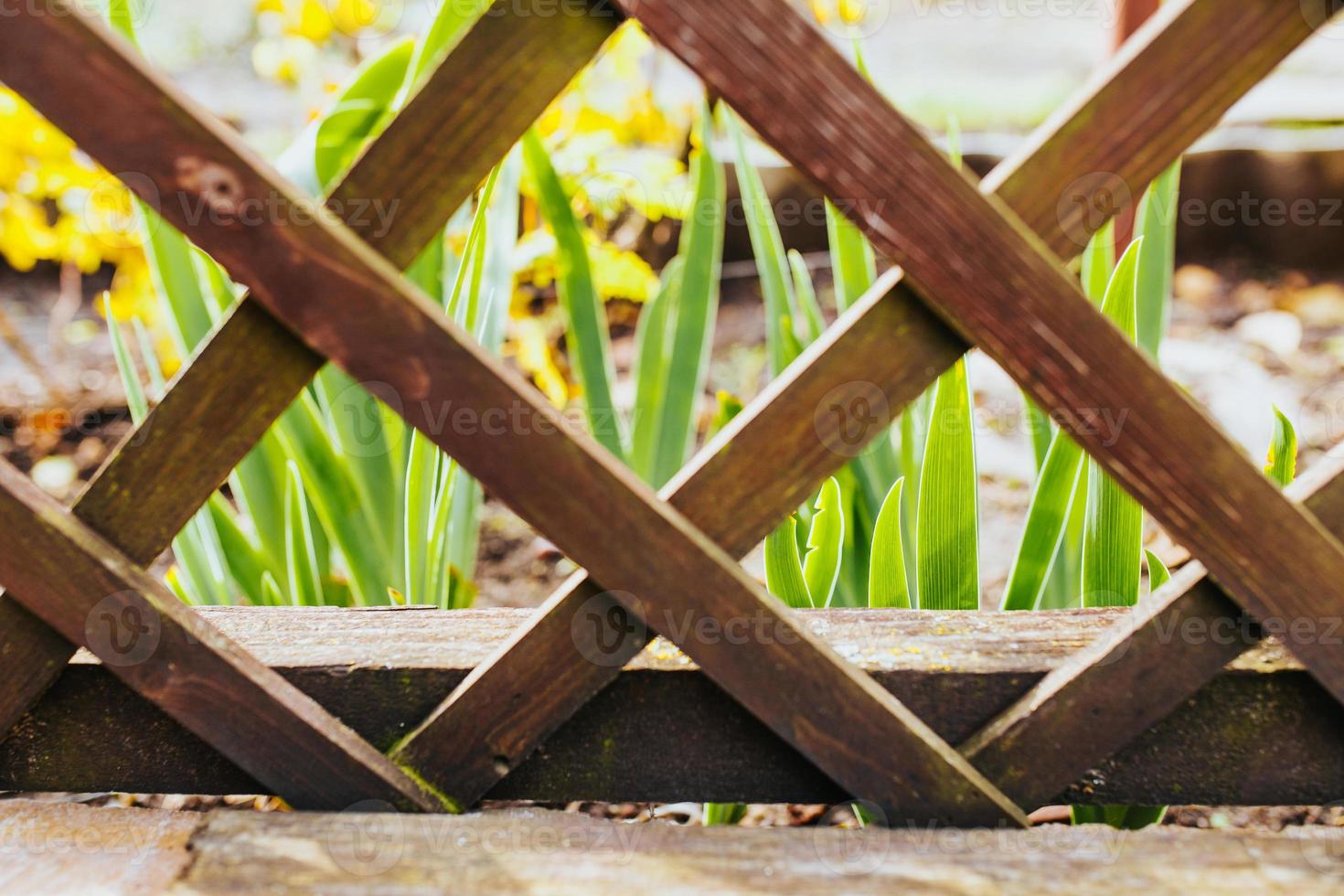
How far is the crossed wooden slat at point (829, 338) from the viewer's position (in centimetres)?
54

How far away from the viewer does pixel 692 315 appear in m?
1.01

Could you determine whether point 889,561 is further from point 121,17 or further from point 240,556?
point 121,17

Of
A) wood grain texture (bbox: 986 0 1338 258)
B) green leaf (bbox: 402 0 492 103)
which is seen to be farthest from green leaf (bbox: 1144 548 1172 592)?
Answer: green leaf (bbox: 402 0 492 103)

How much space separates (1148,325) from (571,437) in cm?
63

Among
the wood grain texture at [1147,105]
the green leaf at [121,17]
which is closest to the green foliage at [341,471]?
the green leaf at [121,17]

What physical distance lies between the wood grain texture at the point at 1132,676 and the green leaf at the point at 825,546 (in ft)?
0.57

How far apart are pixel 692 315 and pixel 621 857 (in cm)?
56

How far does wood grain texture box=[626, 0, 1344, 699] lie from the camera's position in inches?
21.1

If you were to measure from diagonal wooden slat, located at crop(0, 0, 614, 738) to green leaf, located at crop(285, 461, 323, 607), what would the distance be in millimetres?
242

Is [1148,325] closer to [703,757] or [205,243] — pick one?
[703,757]

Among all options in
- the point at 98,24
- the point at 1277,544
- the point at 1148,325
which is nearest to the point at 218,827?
the point at 98,24

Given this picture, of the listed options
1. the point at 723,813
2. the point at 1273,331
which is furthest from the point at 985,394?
the point at 723,813

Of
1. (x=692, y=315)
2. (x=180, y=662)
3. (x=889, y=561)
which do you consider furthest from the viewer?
(x=692, y=315)

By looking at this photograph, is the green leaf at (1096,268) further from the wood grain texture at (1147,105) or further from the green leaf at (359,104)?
the green leaf at (359,104)
